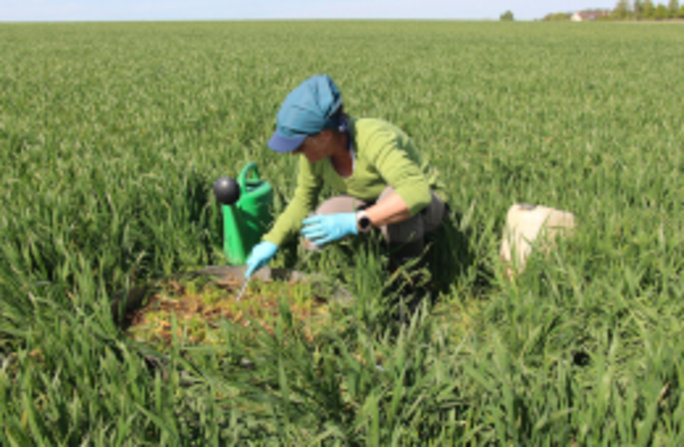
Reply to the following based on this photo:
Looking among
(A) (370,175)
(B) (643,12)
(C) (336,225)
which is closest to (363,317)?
(C) (336,225)

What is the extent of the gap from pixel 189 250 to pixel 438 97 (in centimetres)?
511

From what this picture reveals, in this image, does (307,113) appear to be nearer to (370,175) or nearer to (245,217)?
(370,175)

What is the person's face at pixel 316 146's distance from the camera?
6.79ft

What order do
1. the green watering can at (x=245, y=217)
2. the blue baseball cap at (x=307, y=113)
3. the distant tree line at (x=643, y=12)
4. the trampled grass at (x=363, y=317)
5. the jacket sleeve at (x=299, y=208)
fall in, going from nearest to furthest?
the trampled grass at (x=363, y=317) < the blue baseball cap at (x=307, y=113) < the jacket sleeve at (x=299, y=208) < the green watering can at (x=245, y=217) < the distant tree line at (x=643, y=12)

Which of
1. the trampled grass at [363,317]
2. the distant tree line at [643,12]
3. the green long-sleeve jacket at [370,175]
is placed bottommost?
the trampled grass at [363,317]

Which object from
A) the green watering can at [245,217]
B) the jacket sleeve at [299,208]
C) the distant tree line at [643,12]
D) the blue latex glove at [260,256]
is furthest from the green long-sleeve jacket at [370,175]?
the distant tree line at [643,12]

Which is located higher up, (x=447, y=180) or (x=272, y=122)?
(x=272, y=122)

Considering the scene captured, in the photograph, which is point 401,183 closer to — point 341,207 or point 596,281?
point 341,207

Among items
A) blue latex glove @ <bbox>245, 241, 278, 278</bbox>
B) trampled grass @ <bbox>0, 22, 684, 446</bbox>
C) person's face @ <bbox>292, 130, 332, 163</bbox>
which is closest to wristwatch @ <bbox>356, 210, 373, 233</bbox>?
trampled grass @ <bbox>0, 22, 684, 446</bbox>

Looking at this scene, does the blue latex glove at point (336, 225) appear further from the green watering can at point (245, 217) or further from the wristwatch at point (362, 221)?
the green watering can at point (245, 217)

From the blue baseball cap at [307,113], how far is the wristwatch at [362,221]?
37cm

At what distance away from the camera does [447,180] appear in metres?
3.29

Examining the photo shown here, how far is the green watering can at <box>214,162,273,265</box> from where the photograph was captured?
253cm

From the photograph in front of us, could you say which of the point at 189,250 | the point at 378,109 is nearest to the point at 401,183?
the point at 189,250
